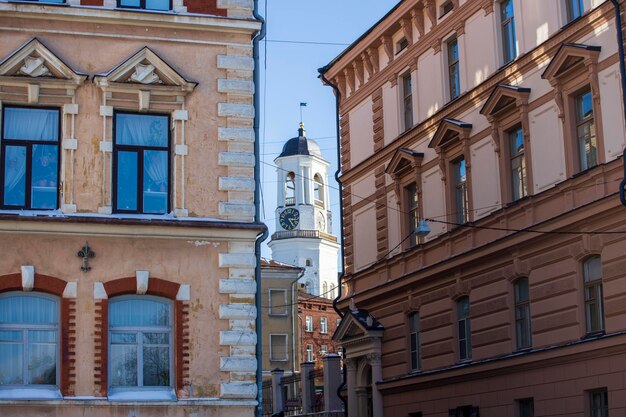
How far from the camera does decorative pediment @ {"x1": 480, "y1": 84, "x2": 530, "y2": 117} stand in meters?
32.2

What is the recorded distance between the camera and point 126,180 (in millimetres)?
23797

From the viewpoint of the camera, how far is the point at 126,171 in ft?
78.2

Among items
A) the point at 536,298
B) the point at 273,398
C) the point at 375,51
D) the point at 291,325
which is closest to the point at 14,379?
the point at 536,298

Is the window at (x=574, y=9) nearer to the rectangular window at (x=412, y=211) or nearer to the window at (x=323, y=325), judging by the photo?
the rectangular window at (x=412, y=211)

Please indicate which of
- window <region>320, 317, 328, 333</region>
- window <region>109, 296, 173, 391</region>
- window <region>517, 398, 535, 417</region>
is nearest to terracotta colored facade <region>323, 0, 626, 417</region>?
window <region>517, 398, 535, 417</region>

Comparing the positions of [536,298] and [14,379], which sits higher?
[536,298]

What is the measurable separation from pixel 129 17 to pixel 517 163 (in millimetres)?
12885

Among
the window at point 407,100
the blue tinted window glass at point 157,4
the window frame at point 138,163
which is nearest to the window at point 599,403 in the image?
the window frame at point 138,163

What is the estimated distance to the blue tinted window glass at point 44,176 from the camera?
76.5ft

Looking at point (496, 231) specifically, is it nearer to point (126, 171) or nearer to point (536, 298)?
point (536, 298)

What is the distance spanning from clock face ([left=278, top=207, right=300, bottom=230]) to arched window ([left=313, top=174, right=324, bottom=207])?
2.90 metres

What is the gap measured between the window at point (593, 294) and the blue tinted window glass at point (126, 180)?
11.3m

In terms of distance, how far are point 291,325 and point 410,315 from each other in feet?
159

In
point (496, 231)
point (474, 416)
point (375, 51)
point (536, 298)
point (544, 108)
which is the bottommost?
point (474, 416)
